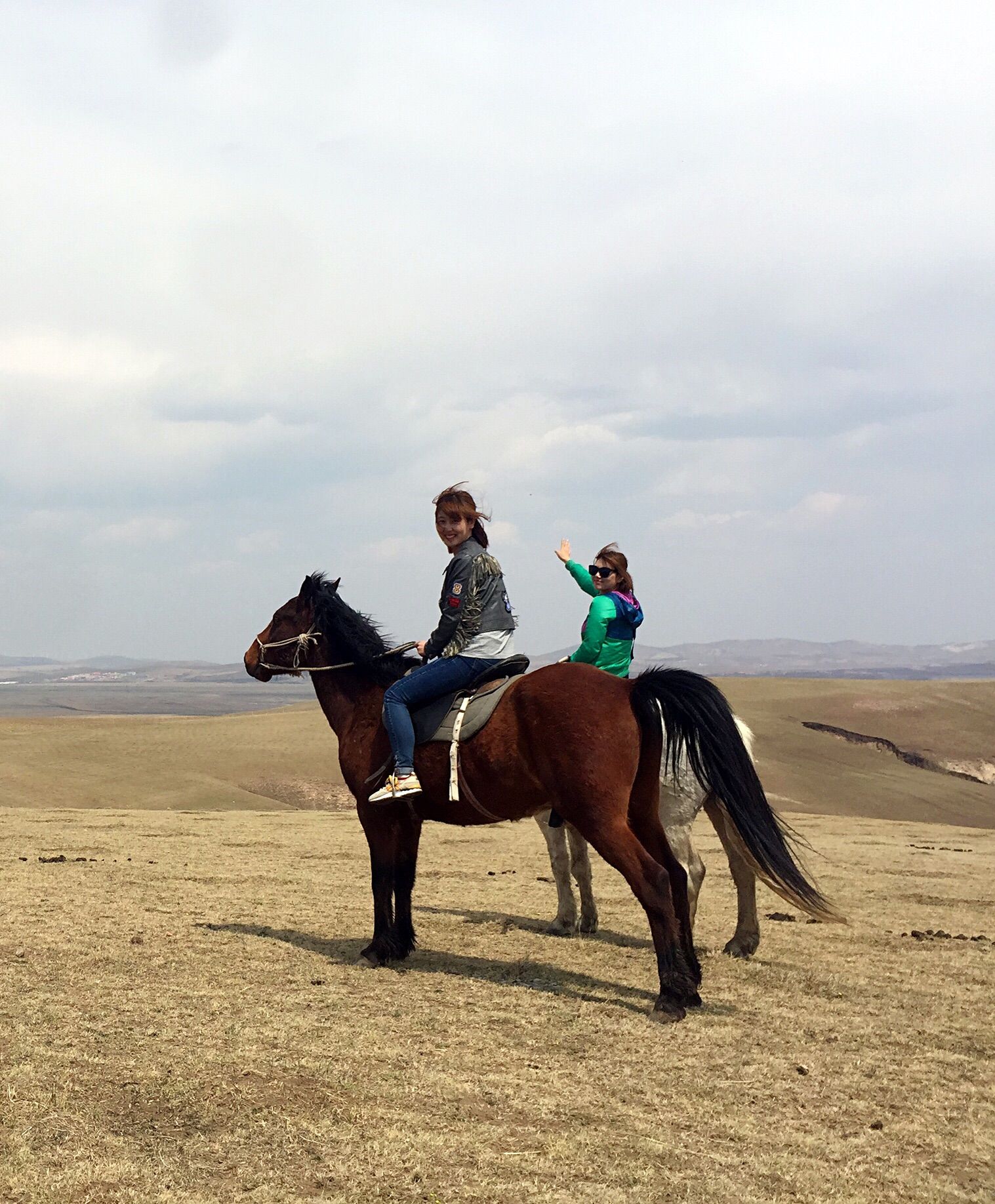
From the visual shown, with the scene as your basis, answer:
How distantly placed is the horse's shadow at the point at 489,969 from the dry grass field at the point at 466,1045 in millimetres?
32

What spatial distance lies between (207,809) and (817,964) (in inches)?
701

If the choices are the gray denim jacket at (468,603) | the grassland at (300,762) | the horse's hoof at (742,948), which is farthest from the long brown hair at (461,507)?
the grassland at (300,762)

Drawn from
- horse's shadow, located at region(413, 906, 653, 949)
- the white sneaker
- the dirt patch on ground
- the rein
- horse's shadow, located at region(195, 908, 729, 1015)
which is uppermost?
the rein

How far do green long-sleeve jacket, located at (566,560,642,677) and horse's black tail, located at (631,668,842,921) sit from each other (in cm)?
152

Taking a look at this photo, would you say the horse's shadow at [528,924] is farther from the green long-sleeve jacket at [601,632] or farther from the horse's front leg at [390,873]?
the green long-sleeve jacket at [601,632]

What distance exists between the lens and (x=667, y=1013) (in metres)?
6.68

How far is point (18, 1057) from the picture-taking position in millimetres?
5414

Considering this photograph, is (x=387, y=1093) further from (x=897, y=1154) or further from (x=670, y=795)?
(x=670, y=795)

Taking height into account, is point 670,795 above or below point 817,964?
above

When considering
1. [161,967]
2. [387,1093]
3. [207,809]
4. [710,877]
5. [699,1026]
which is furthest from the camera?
[207,809]

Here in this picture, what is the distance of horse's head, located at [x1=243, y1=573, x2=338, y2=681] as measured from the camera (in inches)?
358

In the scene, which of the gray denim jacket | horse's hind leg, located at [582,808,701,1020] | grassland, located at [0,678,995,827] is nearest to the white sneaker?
the gray denim jacket

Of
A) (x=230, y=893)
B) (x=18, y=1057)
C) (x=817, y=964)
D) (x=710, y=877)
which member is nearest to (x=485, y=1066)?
(x=18, y=1057)

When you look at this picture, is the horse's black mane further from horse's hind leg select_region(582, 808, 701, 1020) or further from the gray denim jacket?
horse's hind leg select_region(582, 808, 701, 1020)
